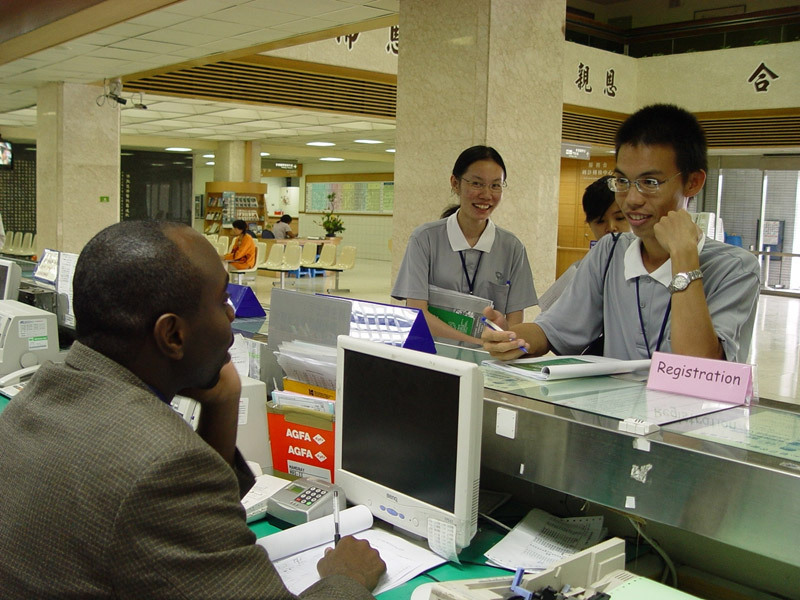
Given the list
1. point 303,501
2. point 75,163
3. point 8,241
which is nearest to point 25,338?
point 303,501

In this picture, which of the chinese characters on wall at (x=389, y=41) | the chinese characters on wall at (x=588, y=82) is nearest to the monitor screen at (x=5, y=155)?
the chinese characters on wall at (x=389, y=41)

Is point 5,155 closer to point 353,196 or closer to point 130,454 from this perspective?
point 353,196

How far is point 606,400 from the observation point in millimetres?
1658

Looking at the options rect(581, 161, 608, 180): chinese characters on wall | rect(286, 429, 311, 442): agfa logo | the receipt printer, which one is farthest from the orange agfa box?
rect(581, 161, 608, 180): chinese characters on wall

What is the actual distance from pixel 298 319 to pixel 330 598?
1.11m

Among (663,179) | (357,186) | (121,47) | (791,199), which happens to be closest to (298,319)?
(663,179)

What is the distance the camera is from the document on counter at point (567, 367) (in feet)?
6.07

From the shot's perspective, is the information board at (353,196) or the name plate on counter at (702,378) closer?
the name plate on counter at (702,378)

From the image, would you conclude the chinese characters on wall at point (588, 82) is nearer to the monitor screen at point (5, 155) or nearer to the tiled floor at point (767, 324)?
the tiled floor at point (767, 324)

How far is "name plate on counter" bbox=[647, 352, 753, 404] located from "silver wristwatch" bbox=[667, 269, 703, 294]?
234mm

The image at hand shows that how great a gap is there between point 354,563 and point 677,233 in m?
1.15

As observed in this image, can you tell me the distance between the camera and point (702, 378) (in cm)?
165

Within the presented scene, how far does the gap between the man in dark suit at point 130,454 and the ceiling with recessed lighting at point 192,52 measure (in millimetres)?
5140

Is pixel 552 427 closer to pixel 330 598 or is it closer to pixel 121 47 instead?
pixel 330 598
